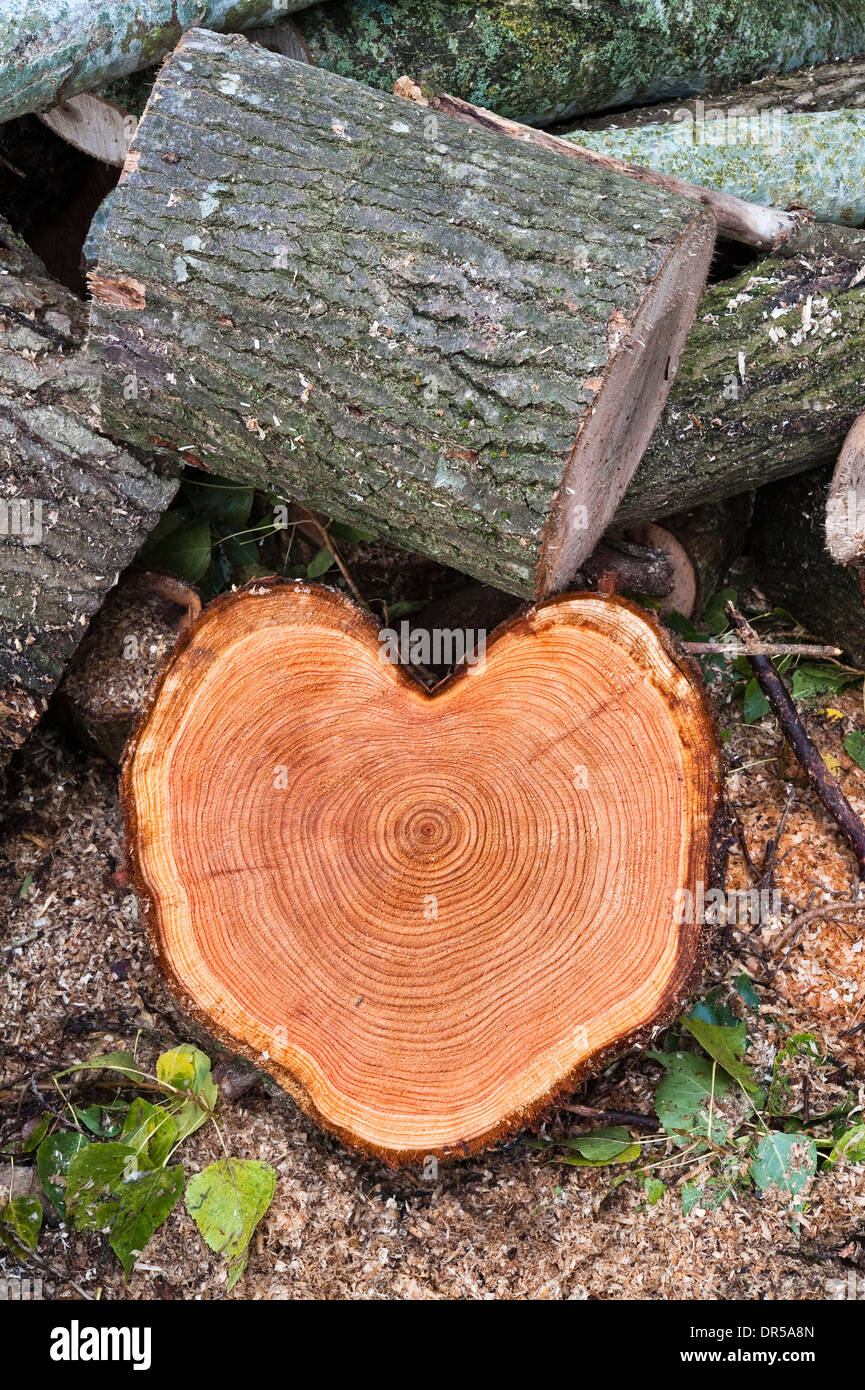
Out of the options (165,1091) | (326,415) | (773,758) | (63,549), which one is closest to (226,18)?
(326,415)

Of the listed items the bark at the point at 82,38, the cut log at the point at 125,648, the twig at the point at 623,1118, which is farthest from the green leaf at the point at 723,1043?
the bark at the point at 82,38

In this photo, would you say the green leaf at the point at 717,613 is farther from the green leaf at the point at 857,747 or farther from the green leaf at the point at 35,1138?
the green leaf at the point at 35,1138

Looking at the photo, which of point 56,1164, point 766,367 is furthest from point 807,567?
point 56,1164

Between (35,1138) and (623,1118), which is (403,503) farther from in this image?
(35,1138)

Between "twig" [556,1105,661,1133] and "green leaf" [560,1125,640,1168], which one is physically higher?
"twig" [556,1105,661,1133]

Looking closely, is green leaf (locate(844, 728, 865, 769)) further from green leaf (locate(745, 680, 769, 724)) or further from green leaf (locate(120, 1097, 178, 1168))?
green leaf (locate(120, 1097, 178, 1168))

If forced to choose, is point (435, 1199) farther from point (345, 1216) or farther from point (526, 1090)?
point (526, 1090)

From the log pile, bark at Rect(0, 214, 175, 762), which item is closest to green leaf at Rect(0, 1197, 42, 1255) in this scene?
the log pile
